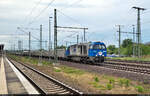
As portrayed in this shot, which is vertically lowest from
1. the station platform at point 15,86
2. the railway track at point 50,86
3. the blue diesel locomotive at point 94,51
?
the station platform at point 15,86

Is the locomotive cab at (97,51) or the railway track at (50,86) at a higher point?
the locomotive cab at (97,51)

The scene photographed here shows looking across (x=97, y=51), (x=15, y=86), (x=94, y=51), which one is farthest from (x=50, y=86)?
(x=97, y=51)

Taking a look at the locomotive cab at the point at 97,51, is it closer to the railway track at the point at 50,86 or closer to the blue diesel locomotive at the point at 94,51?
the blue diesel locomotive at the point at 94,51

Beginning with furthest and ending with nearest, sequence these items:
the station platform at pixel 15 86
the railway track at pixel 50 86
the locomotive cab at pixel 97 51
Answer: the locomotive cab at pixel 97 51 → the station platform at pixel 15 86 → the railway track at pixel 50 86

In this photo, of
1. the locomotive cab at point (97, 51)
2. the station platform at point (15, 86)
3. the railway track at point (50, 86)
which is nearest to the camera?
the railway track at point (50, 86)

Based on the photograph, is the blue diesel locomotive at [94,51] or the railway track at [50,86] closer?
the railway track at [50,86]

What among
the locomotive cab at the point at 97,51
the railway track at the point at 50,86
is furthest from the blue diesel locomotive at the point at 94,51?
the railway track at the point at 50,86

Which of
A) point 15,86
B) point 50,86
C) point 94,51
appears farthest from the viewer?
point 94,51

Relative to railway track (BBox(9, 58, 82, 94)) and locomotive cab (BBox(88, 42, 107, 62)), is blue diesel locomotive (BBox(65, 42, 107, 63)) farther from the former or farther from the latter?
railway track (BBox(9, 58, 82, 94))

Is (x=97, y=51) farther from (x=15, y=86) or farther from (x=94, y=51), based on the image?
(x=15, y=86)

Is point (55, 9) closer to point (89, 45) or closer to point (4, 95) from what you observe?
point (89, 45)

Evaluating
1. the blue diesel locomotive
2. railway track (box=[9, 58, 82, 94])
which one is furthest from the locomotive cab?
railway track (box=[9, 58, 82, 94])

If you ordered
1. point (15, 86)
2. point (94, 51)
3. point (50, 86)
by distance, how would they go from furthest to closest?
point (94, 51) → point (15, 86) → point (50, 86)

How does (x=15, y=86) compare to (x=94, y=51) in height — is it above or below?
below
